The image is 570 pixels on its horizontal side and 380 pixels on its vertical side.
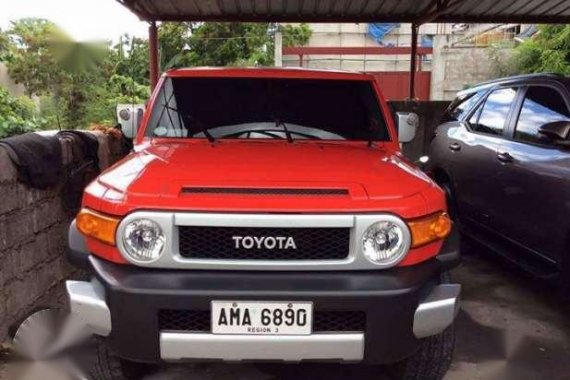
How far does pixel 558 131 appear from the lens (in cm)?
387

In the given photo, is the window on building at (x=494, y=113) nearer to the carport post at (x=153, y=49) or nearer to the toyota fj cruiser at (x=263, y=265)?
the toyota fj cruiser at (x=263, y=265)

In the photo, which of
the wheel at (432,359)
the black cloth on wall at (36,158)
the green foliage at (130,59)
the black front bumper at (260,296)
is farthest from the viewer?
the green foliage at (130,59)

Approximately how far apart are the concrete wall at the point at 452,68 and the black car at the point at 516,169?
15738 millimetres

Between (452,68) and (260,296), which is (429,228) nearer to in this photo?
(260,296)

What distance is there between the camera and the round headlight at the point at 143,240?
2.52 metres

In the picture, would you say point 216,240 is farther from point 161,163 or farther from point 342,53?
point 342,53

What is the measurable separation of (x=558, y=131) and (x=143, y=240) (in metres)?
2.77

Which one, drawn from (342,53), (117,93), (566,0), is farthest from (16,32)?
(566,0)

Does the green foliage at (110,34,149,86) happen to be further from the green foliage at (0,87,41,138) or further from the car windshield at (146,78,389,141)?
the car windshield at (146,78,389,141)

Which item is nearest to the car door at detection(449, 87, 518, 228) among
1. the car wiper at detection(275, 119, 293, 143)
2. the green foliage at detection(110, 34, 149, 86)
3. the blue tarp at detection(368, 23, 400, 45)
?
the car wiper at detection(275, 119, 293, 143)

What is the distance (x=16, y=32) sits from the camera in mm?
17453

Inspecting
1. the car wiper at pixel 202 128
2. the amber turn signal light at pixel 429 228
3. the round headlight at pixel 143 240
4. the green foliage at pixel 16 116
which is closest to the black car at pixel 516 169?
the amber turn signal light at pixel 429 228

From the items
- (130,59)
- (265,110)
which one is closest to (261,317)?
(265,110)

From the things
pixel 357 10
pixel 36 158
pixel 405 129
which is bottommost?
pixel 36 158
